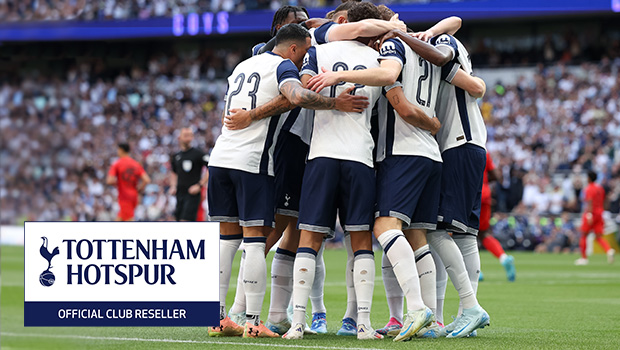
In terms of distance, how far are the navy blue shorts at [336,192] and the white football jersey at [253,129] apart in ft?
1.39

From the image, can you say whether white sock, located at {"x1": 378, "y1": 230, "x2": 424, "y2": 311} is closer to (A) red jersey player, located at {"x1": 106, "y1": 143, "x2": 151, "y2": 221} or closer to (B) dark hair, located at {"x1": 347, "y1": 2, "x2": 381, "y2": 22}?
(B) dark hair, located at {"x1": 347, "y1": 2, "x2": 381, "y2": 22}

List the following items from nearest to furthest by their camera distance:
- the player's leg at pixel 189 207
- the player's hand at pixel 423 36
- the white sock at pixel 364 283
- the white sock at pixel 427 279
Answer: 1. the white sock at pixel 364 283
2. the white sock at pixel 427 279
3. the player's hand at pixel 423 36
4. the player's leg at pixel 189 207

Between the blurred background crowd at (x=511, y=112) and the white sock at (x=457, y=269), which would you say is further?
the blurred background crowd at (x=511, y=112)

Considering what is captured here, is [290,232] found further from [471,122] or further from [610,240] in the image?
[610,240]

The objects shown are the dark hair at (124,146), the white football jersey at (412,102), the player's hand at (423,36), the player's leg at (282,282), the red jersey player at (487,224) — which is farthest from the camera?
the dark hair at (124,146)

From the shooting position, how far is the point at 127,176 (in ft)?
48.5

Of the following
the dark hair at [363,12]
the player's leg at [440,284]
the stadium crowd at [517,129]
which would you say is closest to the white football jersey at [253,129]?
the dark hair at [363,12]

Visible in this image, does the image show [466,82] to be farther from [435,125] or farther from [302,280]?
[302,280]

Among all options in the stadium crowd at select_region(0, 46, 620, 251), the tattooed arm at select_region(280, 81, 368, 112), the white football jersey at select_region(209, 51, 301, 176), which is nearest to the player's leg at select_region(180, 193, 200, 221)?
the stadium crowd at select_region(0, 46, 620, 251)

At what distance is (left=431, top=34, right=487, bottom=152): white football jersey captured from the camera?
5.27 m

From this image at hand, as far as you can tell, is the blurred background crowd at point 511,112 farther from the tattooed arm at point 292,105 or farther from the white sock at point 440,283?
the white sock at point 440,283

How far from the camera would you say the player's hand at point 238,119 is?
5094 mm

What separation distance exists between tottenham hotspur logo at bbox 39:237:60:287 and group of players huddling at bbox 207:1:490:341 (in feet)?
4.49

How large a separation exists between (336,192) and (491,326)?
77.6 inches
